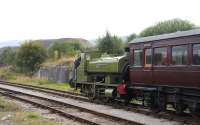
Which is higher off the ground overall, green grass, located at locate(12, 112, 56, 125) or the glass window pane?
the glass window pane

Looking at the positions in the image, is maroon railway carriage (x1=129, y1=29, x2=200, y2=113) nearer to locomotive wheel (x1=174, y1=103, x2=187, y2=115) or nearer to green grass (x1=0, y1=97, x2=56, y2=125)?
locomotive wheel (x1=174, y1=103, x2=187, y2=115)

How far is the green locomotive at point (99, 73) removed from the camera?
20.8m

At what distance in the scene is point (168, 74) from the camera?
54.7 ft

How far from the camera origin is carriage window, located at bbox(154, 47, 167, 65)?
17.0m

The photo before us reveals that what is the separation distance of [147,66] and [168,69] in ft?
5.14

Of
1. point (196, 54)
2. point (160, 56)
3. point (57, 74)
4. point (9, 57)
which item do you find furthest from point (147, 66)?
point (9, 57)

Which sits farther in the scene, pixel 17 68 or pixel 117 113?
pixel 17 68

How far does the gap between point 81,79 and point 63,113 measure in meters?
7.31

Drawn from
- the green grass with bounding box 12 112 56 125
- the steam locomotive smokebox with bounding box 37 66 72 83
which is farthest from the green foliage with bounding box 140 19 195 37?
the green grass with bounding box 12 112 56 125

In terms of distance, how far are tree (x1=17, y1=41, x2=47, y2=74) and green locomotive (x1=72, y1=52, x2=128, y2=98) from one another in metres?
34.0

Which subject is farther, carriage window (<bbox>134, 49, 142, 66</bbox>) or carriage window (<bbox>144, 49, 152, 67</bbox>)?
carriage window (<bbox>134, 49, 142, 66</bbox>)

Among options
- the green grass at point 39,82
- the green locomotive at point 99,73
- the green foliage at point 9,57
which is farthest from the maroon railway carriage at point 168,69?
the green foliage at point 9,57

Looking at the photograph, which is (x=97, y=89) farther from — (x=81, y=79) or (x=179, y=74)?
(x=179, y=74)

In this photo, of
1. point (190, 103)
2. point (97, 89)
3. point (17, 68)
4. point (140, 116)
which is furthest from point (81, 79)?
point (17, 68)
